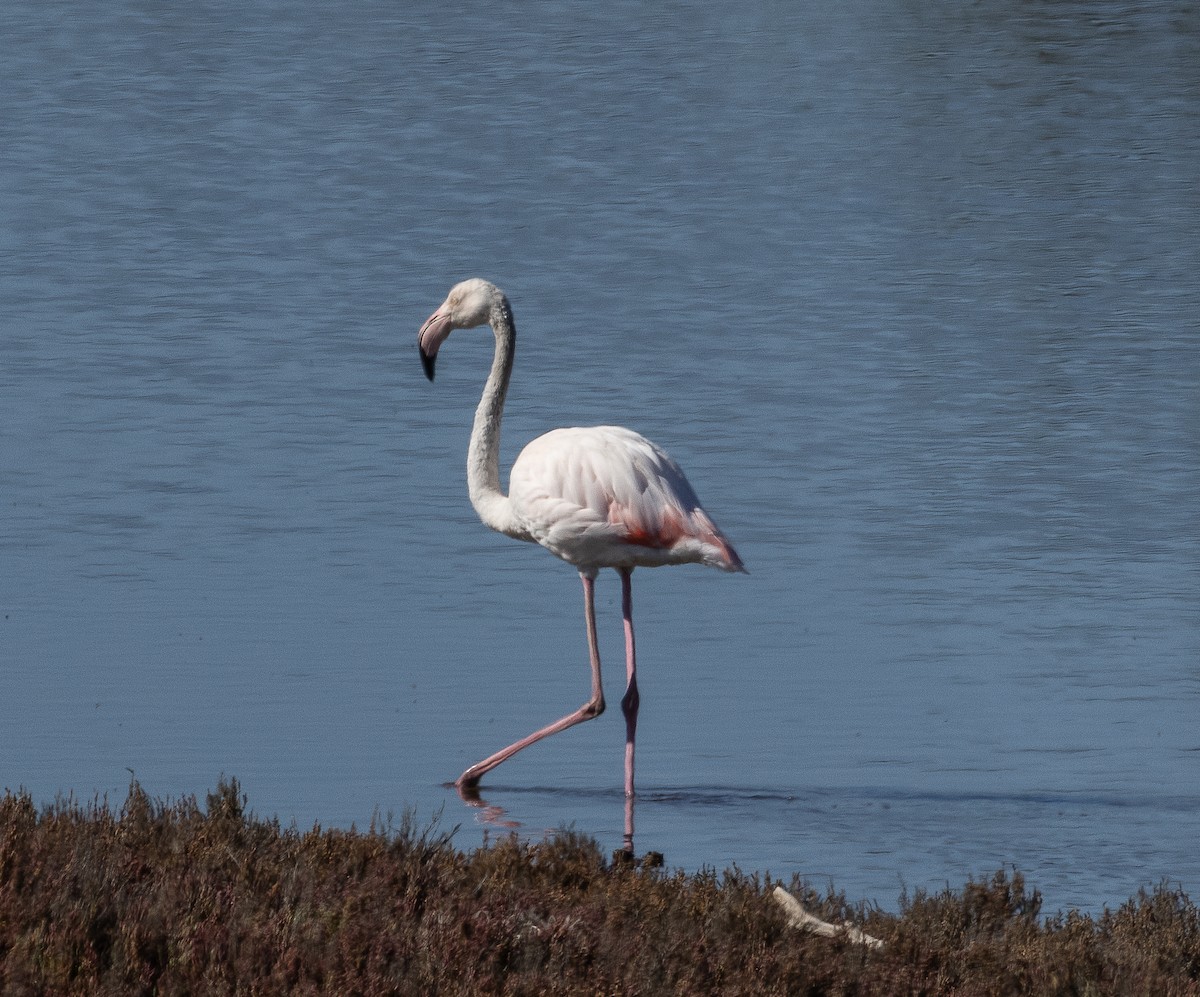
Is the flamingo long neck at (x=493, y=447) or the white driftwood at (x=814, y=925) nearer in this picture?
the white driftwood at (x=814, y=925)

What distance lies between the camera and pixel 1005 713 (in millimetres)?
10828

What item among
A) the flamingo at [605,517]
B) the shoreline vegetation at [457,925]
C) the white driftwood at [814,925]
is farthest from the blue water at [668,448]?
the white driftwood at [814,925]

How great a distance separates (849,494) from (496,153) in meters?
15.8

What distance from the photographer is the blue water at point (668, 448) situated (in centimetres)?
1000

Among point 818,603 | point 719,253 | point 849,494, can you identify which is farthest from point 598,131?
point 818,603

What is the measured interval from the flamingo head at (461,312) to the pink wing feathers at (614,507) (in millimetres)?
954

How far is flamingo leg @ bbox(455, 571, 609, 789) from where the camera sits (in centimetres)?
978

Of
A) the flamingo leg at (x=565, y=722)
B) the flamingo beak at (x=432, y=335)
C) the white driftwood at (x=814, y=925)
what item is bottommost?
the white driftwood at (x=814, y=925)

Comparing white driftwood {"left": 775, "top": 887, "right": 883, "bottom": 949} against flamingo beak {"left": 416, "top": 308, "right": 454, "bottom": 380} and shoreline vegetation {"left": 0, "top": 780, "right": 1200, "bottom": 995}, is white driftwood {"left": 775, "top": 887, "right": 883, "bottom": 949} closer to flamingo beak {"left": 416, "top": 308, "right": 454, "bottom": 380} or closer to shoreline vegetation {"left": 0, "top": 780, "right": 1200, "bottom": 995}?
shoreline vegetation {"left": 0, "top": 780, "right": 1200, "bottom": 995}

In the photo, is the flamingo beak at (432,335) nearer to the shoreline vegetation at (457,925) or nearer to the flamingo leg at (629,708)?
the flamingo leg at (629,708)

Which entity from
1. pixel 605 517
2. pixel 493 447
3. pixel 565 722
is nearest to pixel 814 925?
pixel 565 722

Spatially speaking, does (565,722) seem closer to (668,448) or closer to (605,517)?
(605,517)

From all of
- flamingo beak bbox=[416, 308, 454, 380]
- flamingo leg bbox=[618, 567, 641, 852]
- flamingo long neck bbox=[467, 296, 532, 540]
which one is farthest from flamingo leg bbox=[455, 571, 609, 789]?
flamingo beak bbox=[416, 308, 454, 380]

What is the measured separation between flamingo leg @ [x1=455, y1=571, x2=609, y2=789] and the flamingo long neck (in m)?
0.51
